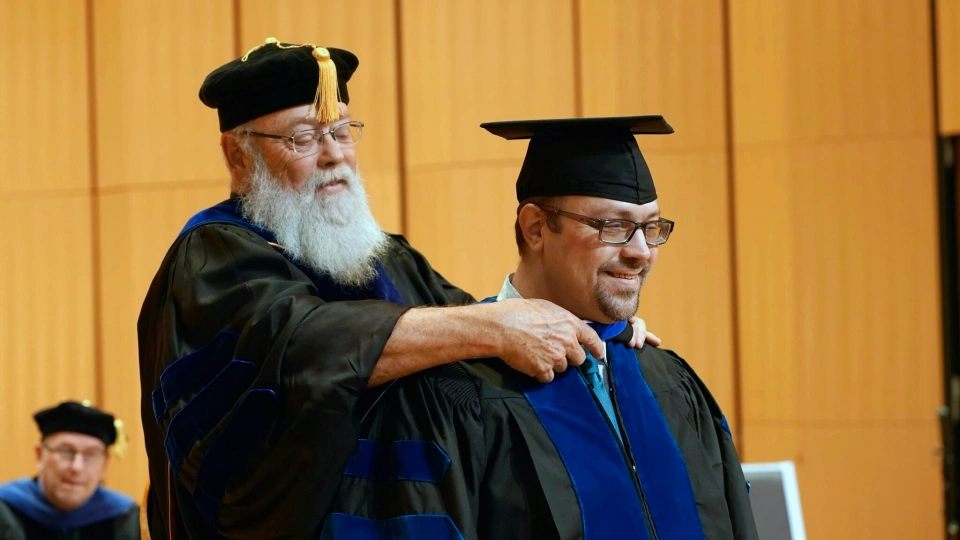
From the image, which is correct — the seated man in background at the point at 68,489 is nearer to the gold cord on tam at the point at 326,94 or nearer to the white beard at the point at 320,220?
the white beard at the point at 320,220

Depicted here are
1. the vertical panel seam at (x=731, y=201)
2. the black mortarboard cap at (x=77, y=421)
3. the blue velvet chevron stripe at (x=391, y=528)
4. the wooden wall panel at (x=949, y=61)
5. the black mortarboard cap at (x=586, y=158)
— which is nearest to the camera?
the blue velvet chevron stripe at (x=391, y=528)

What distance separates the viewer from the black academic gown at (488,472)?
195 cm

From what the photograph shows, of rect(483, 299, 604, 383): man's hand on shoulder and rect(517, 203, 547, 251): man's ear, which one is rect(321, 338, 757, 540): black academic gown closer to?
rect(483, 299, 604, 383): man's hand on shoulder

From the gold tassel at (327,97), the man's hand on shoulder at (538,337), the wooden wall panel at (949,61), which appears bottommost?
the man's hand on shoulder at (538,337)

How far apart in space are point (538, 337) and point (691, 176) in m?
3.42

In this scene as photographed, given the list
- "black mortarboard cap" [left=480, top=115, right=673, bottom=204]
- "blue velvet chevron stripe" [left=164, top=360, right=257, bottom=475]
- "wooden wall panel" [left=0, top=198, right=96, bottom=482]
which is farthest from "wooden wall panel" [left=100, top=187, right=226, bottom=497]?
"black mortarboard cap" [left=480, top=115, right=673, bottom=204]

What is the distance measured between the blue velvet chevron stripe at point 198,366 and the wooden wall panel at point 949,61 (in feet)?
12.6

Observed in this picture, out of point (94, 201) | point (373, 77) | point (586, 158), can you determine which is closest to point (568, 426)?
point (586, 158)

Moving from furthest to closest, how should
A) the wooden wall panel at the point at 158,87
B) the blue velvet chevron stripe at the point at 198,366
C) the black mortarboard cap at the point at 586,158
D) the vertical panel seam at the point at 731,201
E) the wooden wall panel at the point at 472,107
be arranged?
the wooden wall panel at the point at 158,87 < the wooden wall panel at the point at 472,107 < the vertical panel seam at the point at 731,201 < the blue velvet chevron stripe at the point at 198,366 < the black mortarboard cap at the point at 586,158

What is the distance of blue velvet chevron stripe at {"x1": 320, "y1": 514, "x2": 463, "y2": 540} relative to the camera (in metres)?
1.91

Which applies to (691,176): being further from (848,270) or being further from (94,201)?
(94,201)

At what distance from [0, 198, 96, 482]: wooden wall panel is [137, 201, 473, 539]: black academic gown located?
367 centimetres

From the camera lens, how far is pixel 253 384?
6.87ft

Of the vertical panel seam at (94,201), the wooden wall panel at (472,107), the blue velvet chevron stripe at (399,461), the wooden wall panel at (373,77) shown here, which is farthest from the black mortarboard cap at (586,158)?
the vertical panel seam at (94,201)
